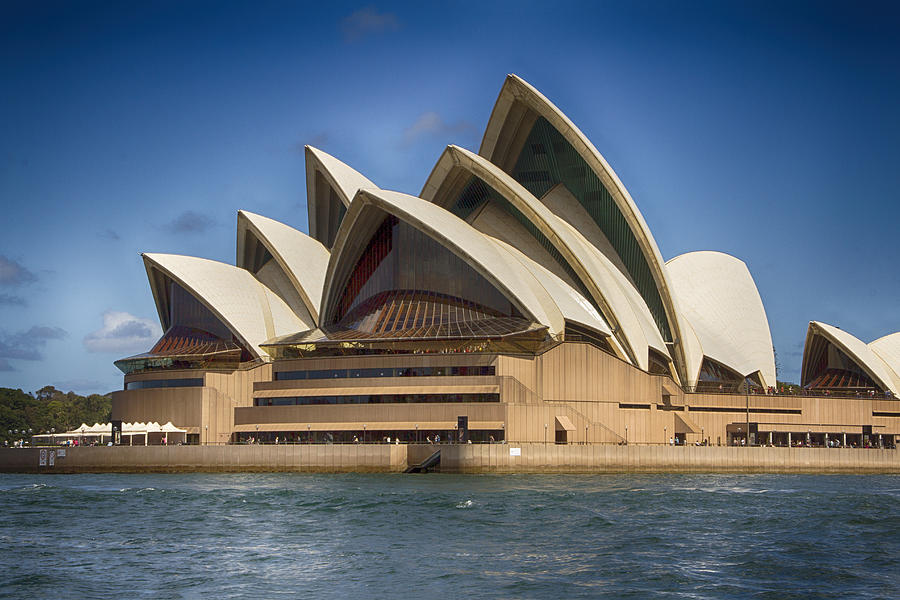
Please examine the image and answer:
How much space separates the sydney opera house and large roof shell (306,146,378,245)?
0.31 metres

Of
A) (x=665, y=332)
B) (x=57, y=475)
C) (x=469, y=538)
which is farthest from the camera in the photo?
(x=665, y=332)

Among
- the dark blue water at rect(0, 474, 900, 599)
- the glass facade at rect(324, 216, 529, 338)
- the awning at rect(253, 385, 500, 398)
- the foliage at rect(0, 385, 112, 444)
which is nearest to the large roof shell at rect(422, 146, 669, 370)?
the glass facade at rect(324, 216, 529, 338)

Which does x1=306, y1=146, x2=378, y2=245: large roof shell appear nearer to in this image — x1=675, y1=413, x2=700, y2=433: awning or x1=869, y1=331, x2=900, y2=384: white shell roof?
x1=675, y1=413, x2=700, y2=433: awning

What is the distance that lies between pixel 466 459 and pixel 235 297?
24697 mm

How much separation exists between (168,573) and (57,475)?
40800mm

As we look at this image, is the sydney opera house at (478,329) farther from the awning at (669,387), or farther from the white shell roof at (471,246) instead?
the awning at (669,387)

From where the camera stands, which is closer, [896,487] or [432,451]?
[896,487]

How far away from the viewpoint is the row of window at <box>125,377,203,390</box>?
69000 mm

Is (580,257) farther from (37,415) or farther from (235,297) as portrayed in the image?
(37,415)

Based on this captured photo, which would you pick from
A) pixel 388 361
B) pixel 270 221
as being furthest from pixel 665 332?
pixel 270 221

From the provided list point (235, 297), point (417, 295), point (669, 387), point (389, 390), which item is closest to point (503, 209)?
point (417, 295)

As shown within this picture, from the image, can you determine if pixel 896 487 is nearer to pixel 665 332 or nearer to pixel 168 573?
pixel 665 332

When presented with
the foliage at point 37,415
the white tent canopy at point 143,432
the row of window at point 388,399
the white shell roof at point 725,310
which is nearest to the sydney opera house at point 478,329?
the row of window at point 388,399

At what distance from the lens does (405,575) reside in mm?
24391
